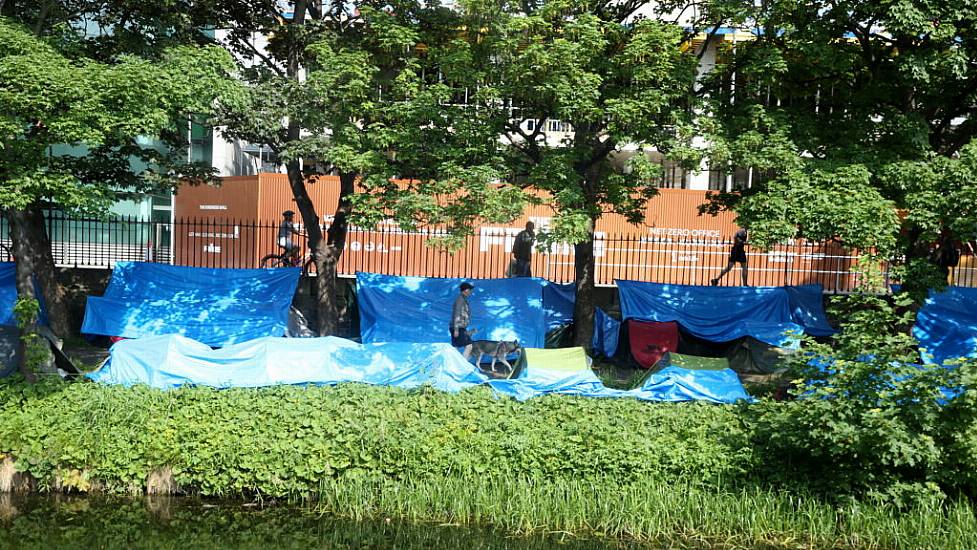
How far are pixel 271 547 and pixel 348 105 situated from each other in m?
6.86

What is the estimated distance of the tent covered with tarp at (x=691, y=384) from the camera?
36.5ft

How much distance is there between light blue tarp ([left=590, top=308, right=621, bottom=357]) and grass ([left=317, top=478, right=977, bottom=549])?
554 centimetres

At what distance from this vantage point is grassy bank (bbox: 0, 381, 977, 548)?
8.88 metres

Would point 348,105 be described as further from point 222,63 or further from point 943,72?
point 943,72

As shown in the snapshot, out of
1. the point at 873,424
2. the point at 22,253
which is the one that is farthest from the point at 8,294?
the point at 873,424

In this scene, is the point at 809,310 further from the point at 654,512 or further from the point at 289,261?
the point at 289,261

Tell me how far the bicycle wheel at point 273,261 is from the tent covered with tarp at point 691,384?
8.36 meters

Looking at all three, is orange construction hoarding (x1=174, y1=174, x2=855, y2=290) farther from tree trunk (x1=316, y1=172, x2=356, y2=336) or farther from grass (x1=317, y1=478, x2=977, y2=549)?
grass (x1=317, y1=478, x2=977, y2=549)

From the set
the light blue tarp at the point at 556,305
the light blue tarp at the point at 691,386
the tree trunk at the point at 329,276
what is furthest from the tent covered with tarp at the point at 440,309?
the light blue tarp at the point at 691,386

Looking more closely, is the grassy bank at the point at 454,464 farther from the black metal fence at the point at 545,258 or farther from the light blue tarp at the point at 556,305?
the black metal fence at the point at 545,258

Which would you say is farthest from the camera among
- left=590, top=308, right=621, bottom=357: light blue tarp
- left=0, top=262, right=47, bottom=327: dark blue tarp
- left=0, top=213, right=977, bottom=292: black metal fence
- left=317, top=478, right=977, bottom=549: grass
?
left=0, top=213, right=977, bottom=292: black metal fence

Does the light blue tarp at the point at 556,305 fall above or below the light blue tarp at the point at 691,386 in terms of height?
above

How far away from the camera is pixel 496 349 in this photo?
1345cm

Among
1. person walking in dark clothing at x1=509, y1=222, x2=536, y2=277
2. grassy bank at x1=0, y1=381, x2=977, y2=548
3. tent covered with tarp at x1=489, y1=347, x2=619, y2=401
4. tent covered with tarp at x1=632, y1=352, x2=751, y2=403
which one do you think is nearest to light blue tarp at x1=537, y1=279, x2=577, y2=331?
person walking in dark clothing at x1=509, y1=222, x2=536, y2=277
